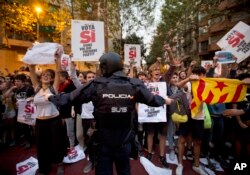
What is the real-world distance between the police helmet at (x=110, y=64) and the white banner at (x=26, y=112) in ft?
14.9

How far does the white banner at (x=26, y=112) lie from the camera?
7.82 meters

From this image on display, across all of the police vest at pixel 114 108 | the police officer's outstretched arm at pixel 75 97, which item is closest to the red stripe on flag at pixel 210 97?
the police vest at pixel 114 108

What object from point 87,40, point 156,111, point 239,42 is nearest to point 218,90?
point 156,111

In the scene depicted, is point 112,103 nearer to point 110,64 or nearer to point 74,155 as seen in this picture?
point 110,64

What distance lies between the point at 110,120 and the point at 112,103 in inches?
8.9

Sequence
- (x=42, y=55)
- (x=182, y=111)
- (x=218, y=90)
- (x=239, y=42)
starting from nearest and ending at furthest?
1. (x=218, y=90)
2. (x=42, y=55)
3. (x=182, y=111)
4. (x=239, y=42)

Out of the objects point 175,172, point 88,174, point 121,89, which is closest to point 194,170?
point 175,172

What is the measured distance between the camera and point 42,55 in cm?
548

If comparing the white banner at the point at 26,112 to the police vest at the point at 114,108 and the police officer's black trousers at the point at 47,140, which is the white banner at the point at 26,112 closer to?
the police officer's black trousers at the point at 47,140

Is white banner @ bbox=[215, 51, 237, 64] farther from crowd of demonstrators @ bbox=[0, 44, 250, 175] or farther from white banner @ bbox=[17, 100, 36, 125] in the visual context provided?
white banner @ bbox=[17, 100, 36, 125]

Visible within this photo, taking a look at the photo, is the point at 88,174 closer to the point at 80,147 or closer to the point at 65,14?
the point at 80,147

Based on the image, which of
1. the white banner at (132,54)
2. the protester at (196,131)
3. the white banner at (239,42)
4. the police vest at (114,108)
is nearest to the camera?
the police vest at (114,108)

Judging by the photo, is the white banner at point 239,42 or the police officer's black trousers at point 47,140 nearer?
the police officer's black trousers at point 47,140

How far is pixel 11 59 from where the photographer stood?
30.0m
